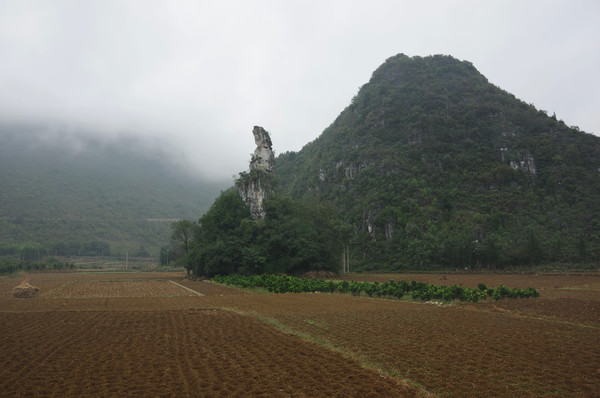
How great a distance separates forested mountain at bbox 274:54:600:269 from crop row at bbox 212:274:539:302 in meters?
33.6

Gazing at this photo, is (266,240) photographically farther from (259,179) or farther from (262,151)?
(262,151)

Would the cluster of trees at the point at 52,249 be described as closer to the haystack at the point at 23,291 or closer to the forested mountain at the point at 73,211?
the forested mountain at the point at 73,211

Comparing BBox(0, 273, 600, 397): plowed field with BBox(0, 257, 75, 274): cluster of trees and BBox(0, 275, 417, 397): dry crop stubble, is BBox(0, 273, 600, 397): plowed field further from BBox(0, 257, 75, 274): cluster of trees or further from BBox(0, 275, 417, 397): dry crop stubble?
BBox(0, 257, 75, 274): cluster of trees

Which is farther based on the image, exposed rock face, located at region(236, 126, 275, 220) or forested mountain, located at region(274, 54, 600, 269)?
forested mountain, located at region(274, 54, 600, 269)

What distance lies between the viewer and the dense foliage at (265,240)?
5262 centimetres

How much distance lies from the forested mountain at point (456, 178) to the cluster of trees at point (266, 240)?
12293 millimetres

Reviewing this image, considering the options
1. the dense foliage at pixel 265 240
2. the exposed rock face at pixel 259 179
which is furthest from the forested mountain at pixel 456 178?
the dense foliage at pixel 265 240

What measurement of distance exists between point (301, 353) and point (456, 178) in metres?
87.9

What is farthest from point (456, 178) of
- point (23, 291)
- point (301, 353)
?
point (301, 353)

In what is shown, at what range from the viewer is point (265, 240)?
5534 centimetres

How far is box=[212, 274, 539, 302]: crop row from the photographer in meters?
26.0

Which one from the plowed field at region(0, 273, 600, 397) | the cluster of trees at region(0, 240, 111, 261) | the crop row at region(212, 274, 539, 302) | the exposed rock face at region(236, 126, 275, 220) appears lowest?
the crop row at region(212, 274, 539, 302)

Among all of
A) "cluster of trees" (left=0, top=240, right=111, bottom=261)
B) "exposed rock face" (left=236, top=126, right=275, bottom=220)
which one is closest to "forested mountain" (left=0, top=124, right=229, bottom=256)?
"cluster of trees" (left=0, top=240, right=111, bottom=261)

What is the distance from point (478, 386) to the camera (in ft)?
27.2
